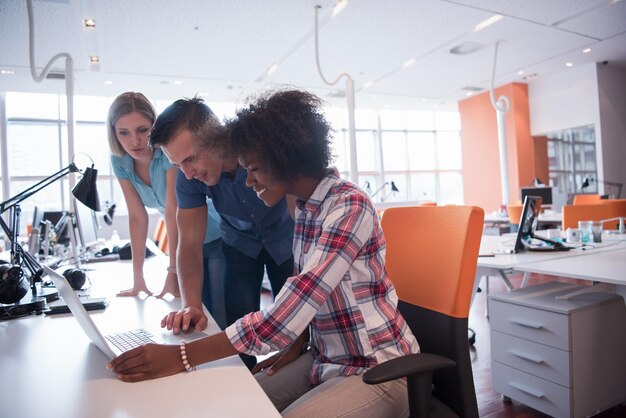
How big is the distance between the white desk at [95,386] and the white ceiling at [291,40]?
2.79m

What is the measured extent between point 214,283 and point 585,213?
9.80 feet

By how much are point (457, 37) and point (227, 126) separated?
5.79 metres

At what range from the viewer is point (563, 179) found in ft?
31.0

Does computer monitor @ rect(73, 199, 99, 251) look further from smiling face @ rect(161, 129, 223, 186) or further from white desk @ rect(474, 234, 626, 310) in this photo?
white desk @ rect(474, 234, 626, 310)

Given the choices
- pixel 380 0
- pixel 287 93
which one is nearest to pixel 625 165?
pixel 380 0

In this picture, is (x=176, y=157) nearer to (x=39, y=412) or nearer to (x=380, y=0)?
(x=39, y=412)

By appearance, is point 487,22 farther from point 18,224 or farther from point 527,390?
point 18,224

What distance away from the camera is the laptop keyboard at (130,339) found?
97 cm

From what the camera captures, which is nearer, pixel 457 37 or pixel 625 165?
pixel 457 37

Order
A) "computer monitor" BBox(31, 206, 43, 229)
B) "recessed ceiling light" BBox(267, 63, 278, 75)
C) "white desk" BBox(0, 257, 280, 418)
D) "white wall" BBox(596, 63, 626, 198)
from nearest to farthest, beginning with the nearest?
"white desk" BBox(0, 257, 280, 418)
"computer monitor" BBox(31, 206, 43, 229)
"recessed ceiling light" BBox(267, 63, 278, 75)
"white wall" BBox(596, 63, 626, 198)

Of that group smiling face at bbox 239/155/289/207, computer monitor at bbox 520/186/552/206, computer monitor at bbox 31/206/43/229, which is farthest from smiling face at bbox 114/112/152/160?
computer monitor at bbox 520/186/552/206

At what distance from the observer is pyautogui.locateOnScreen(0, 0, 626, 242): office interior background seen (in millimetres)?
4879

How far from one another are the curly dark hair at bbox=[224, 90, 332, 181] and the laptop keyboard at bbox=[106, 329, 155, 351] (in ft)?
1.71

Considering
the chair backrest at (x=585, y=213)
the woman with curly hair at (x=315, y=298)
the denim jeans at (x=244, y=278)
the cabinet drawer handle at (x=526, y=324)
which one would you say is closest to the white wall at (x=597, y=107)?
the chair backrest at (x=585, y=213)
